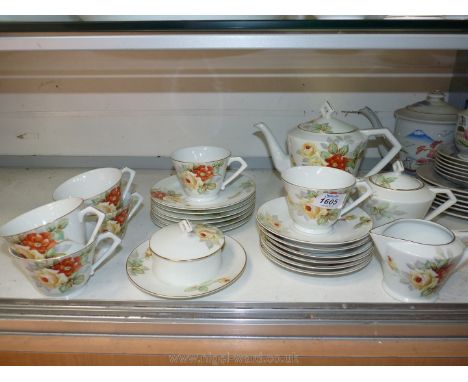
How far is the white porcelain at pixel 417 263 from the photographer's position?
0.56m

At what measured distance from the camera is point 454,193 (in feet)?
2.58

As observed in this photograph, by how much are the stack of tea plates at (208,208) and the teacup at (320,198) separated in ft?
0.41

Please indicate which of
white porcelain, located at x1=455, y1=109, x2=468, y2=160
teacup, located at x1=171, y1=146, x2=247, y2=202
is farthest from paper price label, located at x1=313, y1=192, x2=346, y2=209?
white porcelain, located at x1=455, y1=109, x2=468, y2=160

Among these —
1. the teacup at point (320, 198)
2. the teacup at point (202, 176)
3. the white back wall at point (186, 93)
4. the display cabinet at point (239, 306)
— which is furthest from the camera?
the white back wall at point (186, 93)

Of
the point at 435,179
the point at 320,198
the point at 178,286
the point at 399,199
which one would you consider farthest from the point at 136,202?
the point at 435,179

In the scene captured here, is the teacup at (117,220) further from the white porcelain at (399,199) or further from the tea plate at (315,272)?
the white porcelain at (399,199)

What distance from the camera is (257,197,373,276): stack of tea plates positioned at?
64 centimetres

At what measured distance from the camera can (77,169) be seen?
3.63 ft

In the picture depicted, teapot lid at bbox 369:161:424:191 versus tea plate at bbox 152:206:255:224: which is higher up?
teapot lid at bbox 369:161:424:191

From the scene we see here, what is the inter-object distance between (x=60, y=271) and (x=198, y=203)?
0.98 feet

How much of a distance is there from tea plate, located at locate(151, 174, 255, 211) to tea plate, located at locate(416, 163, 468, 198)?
363 millimetres

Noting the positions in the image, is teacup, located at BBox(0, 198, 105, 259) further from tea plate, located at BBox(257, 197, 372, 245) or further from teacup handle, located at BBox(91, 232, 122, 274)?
tea plate, located at BBox(257, 197, 372, 245)

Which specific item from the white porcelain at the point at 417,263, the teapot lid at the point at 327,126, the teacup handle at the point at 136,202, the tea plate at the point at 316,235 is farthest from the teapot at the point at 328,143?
the teacup handle at the point at 136,202

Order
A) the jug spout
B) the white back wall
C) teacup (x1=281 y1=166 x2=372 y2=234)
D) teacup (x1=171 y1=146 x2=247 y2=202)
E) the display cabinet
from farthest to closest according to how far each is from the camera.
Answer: the white back wall, the jug spout, teacup (x1=171 y1=146 x2=247 y2=202), teacup (x1=281 y1=166 x2=372 y2=234), the display cabinet
